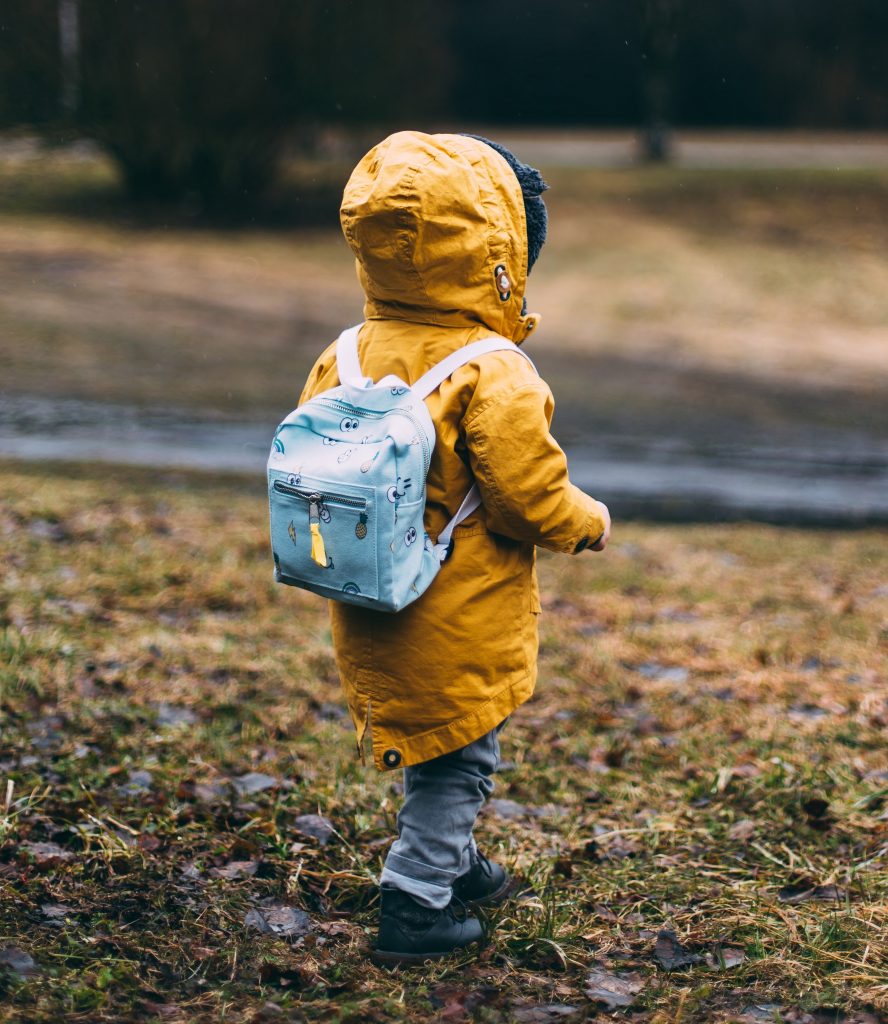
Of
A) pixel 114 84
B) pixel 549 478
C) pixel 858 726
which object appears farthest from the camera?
pixel 114 84

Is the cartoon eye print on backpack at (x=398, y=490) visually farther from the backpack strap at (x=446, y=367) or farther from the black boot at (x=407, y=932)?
the black boot at (x=407, y=932)

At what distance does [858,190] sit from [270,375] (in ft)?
39.6

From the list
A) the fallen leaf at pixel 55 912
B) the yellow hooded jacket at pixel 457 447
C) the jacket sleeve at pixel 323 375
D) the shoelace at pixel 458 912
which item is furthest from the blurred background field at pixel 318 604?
the jacket sleeve at pixel 323 375

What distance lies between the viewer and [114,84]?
16.1 meters

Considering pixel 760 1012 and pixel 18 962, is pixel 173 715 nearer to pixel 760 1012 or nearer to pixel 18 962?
pixel 18 962

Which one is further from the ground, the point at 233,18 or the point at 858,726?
the point at 233,18

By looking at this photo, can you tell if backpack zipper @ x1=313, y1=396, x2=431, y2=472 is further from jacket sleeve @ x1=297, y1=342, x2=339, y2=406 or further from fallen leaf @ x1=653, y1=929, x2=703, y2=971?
fallen leaf @ x1=653, y1=929, x2=703, y2=971

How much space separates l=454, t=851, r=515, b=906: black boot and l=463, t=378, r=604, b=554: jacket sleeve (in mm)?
997

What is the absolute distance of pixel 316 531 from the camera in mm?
2537

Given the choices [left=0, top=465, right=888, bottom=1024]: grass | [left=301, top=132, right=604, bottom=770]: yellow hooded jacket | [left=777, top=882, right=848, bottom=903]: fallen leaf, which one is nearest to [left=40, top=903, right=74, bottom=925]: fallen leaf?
[left=0, top=465, right=888, bottom=1024]: grass

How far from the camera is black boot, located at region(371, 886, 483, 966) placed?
2822 mm

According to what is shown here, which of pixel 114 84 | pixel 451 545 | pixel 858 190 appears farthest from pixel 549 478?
pixel 858 190

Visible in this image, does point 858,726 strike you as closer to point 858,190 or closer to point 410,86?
point 410,86

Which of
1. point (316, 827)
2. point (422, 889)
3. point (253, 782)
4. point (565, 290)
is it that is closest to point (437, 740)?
point (422, 889)
